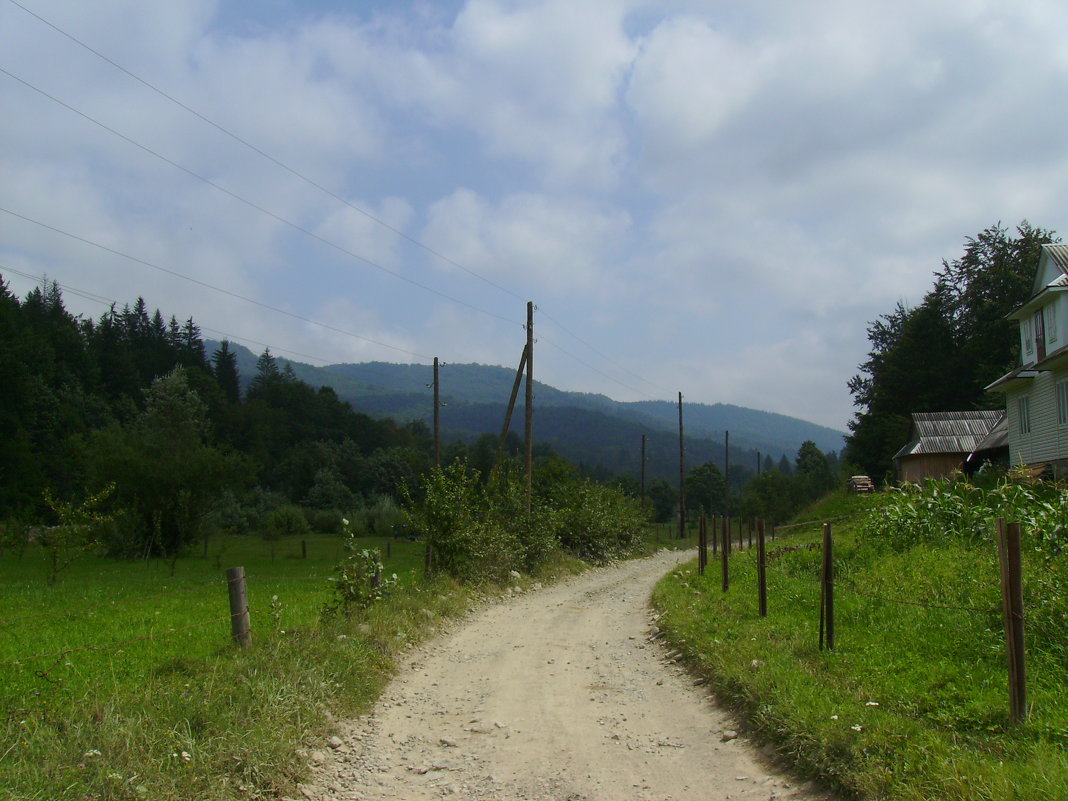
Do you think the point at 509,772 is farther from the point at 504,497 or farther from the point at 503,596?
the point at 504,497

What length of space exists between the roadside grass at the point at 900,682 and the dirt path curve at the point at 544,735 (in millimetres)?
397

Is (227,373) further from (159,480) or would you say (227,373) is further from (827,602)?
(827,602)

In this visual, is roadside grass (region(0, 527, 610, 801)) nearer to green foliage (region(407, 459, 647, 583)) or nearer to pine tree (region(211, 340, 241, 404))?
green foliage (region(407, 459, 647, 583))

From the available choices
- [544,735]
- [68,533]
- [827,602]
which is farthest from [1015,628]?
[68,533]

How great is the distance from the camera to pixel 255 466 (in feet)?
166

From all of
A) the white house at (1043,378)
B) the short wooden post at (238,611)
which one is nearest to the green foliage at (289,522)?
the white house at (1043,378)

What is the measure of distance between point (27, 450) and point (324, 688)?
→ 56321mm

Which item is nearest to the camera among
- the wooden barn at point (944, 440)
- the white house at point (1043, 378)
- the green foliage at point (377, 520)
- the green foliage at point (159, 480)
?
the white house at point (1043, 378)

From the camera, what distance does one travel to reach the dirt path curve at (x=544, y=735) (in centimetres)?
589

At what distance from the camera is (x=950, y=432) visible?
38375 millimetres

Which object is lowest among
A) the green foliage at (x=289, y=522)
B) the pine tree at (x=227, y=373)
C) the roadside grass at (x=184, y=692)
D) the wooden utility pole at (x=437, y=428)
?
the green foliage at (x=289, y=522)

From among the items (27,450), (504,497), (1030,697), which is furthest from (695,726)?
(27,450)

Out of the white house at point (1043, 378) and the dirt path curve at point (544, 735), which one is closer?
the dirt path curve at point (544, 735)

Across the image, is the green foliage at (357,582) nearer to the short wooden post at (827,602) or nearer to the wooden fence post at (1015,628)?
the short wooden post at (827,602)
